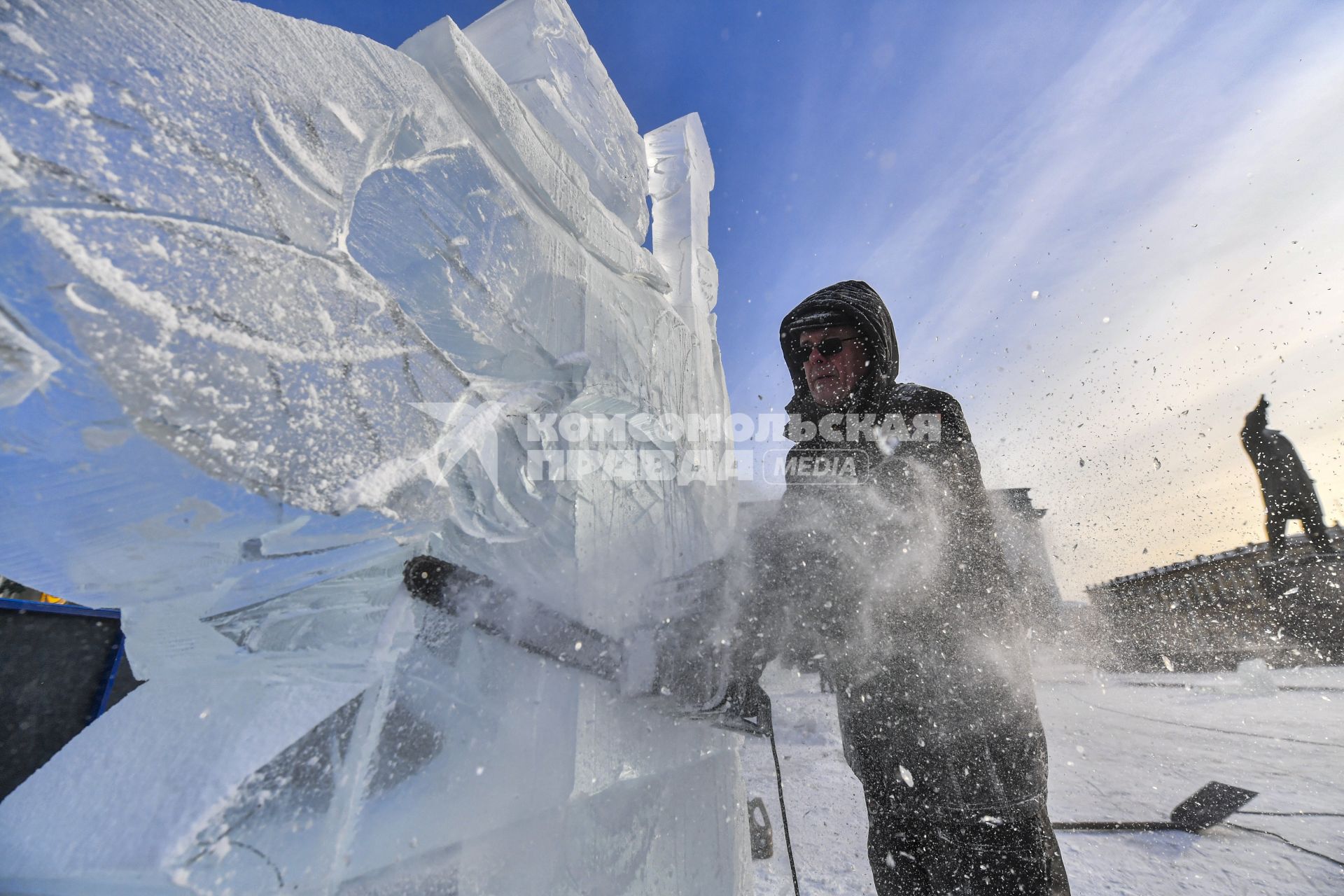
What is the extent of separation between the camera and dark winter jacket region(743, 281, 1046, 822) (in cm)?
184

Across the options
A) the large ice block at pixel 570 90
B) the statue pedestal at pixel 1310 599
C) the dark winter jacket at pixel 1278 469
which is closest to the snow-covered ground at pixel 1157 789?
the statue pedestal at pixel 1310 599

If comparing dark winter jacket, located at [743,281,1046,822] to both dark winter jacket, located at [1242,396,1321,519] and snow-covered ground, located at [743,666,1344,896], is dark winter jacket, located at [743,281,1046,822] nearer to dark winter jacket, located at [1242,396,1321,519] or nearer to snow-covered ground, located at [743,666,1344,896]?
snow-covered ground, located at [743,666,1344,896]

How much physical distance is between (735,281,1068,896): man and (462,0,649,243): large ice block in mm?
1543

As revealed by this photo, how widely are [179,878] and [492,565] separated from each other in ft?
2.17

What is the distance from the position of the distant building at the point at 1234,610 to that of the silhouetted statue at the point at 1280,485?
0.63 feet

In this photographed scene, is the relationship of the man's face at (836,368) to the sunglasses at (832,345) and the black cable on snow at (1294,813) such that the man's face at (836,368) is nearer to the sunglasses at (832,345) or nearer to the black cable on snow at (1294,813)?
the sunglasses at (832,345)

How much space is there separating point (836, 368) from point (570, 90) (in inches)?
69.7

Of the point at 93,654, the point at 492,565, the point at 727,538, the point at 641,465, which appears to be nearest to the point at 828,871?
the point at 727,538

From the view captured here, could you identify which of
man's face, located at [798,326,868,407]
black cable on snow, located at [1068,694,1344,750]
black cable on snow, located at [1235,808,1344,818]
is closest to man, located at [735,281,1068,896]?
man's face, located at [798,326,868,407]

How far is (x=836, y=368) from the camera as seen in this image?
2691mm

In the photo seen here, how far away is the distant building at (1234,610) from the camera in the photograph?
9.05 m

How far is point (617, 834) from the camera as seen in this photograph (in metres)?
1.37

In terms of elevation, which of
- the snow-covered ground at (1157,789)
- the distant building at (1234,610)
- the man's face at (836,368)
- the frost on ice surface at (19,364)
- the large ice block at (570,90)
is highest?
the large ice block at (570,90)

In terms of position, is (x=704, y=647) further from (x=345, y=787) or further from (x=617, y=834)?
(x=345, y=787)
